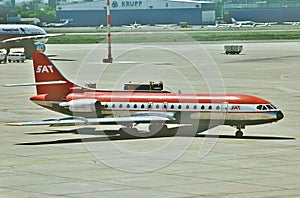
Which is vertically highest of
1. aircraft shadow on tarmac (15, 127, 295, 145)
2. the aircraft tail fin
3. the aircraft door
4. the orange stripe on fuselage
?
the aircraft tail fin

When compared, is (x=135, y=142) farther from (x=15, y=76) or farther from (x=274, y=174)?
(x=15, y=76)

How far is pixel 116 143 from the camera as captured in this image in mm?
48531

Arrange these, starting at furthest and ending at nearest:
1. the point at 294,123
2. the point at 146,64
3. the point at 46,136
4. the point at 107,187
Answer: the point at 146,64
the point at 294,123
the point at 46,136
the point at 107,187

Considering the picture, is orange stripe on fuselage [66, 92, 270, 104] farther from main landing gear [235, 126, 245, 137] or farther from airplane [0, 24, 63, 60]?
airplane [0, 24, 63, 60]

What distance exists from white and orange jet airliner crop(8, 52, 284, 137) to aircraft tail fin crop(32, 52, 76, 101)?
0.07 metres

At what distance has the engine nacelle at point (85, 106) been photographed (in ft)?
168

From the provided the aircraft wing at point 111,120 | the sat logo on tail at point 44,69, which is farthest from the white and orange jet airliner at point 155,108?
the sat logo on tail at point 44,69

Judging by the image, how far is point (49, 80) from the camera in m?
55.0

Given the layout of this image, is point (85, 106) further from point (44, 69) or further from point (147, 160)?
point (147, 160)

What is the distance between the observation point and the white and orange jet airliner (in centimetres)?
4931

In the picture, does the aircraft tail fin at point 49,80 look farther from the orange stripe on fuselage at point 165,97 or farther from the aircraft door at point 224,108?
the aircraft door at point 224,108

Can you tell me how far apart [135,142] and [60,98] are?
24.8ft

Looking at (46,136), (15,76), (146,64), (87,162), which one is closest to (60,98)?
(46,136)

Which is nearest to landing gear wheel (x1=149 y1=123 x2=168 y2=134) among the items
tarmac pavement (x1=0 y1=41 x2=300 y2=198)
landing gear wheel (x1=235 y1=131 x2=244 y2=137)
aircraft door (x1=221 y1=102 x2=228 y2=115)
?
tarmac pavement (x1=0 y1=41 x2=300 y2=198)
